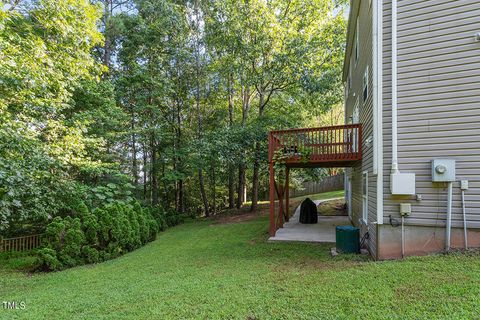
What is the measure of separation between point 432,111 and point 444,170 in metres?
1.08

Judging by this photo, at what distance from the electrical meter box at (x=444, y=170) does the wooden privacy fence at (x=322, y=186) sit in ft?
67.9

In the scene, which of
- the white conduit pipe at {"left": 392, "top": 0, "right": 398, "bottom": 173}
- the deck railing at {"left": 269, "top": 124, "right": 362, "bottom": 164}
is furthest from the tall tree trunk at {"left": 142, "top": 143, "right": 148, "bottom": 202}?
the white conduit pipe at {"left": 392, "top": 0, "right": 398, "bottom": 173}

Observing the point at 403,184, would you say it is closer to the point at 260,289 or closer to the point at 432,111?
the point at 432,111

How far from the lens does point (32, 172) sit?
20.8 feet

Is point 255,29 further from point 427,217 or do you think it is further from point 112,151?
point 427,217

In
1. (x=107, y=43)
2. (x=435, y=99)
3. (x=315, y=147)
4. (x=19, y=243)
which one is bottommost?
(x=19, y=243)

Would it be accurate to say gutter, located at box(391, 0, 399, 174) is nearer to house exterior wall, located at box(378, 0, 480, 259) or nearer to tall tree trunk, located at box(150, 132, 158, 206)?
house exterior wall, located at box(378, 0, 480, 259)

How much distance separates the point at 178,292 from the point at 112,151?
11899 millimetres

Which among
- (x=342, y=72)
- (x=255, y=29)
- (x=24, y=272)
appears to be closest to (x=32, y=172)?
(x=24, y=272)

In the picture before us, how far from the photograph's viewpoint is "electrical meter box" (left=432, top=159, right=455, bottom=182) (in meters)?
4.62

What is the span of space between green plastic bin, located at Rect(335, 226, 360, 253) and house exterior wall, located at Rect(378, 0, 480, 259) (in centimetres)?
90

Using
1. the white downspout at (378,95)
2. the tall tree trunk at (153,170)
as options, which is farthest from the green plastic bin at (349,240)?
the tall tree trunk at (153,170)

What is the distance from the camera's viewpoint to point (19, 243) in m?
9.62

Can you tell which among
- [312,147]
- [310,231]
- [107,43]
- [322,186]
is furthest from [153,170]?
[322,186]
